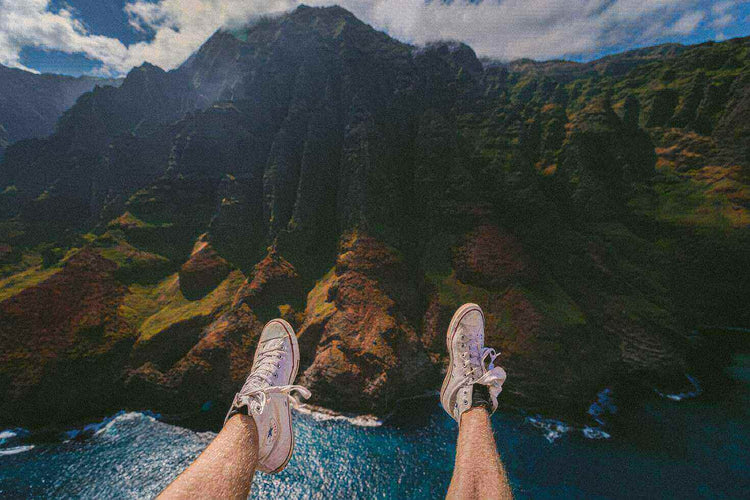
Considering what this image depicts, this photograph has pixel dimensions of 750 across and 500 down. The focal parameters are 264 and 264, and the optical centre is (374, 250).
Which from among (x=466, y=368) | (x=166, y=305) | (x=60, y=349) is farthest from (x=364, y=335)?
(x=60, y=349)

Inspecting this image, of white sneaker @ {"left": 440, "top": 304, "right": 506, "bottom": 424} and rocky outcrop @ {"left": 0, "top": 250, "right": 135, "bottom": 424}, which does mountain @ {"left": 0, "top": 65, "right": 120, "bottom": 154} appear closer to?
rocky outcrop @ {"left": 0, "top": 250, "right": 135, "bottom": 424}

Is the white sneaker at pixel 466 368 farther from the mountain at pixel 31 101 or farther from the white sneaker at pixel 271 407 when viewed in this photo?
the mountain at pixel 31 101

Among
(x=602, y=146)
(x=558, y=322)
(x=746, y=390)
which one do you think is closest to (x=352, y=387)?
(x=558, y=322)

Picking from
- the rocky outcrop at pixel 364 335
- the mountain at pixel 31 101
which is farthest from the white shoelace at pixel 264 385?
the mountain at pixel 31 101

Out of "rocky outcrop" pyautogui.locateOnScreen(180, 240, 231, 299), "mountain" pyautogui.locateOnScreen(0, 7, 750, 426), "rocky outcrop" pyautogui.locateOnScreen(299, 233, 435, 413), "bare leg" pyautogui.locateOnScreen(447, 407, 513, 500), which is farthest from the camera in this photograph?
"rocky outcrop" pyautogui.locateOnScreen(180, 240, 231, 299)

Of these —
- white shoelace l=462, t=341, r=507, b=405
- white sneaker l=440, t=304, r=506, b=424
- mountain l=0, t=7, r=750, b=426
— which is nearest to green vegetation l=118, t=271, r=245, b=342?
mountain l=0, t=7, r=750, b=426

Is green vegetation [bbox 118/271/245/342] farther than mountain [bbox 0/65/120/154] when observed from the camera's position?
No

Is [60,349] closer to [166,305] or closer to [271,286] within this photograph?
[166,305]
